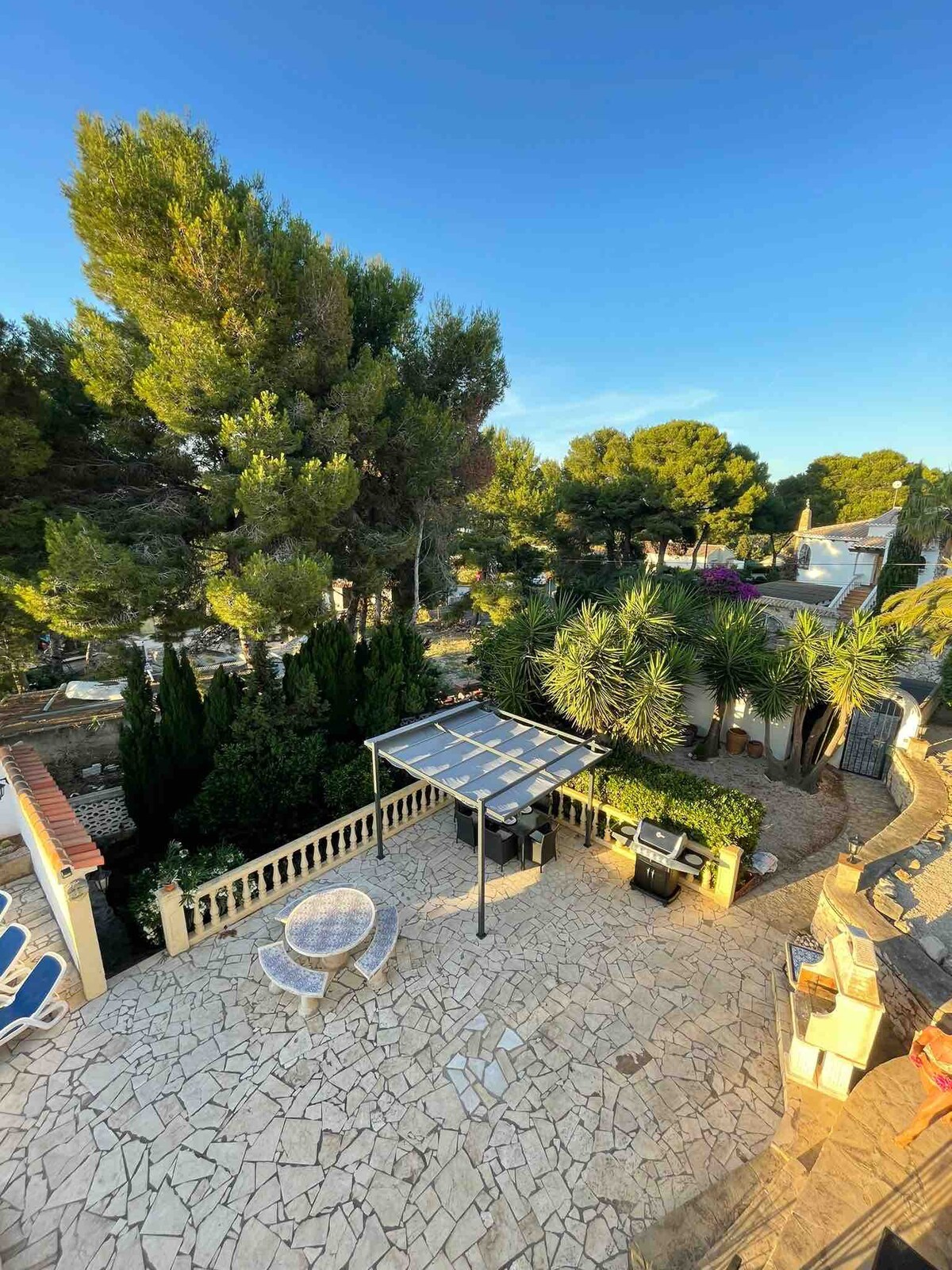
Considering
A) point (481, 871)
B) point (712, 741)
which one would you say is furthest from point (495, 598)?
point (481, 871)

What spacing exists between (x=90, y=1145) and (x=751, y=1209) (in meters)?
5.54

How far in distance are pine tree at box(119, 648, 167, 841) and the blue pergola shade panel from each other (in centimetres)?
498

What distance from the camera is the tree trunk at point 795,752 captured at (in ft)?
37.1

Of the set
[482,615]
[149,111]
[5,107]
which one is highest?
[149,111]

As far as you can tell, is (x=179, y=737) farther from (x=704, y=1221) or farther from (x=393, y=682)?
(x=704, y=1221)

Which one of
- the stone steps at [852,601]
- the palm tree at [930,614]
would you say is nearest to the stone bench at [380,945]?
the palm tree at [930,614]

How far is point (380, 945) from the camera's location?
5.82 m

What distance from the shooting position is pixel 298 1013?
17.7 feet

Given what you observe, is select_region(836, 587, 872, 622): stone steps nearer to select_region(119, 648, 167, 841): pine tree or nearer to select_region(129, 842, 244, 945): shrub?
select_region(129, 842, 244, 945): shrub

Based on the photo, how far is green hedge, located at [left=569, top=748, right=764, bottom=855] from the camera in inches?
287

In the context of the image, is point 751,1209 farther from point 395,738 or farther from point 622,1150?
point 395,738

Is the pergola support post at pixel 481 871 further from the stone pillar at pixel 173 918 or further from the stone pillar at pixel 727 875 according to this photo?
the stone pillar at pixel 173 918

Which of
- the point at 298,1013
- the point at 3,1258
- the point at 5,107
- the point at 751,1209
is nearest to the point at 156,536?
the point at 5,107

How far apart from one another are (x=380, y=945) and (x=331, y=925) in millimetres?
663
